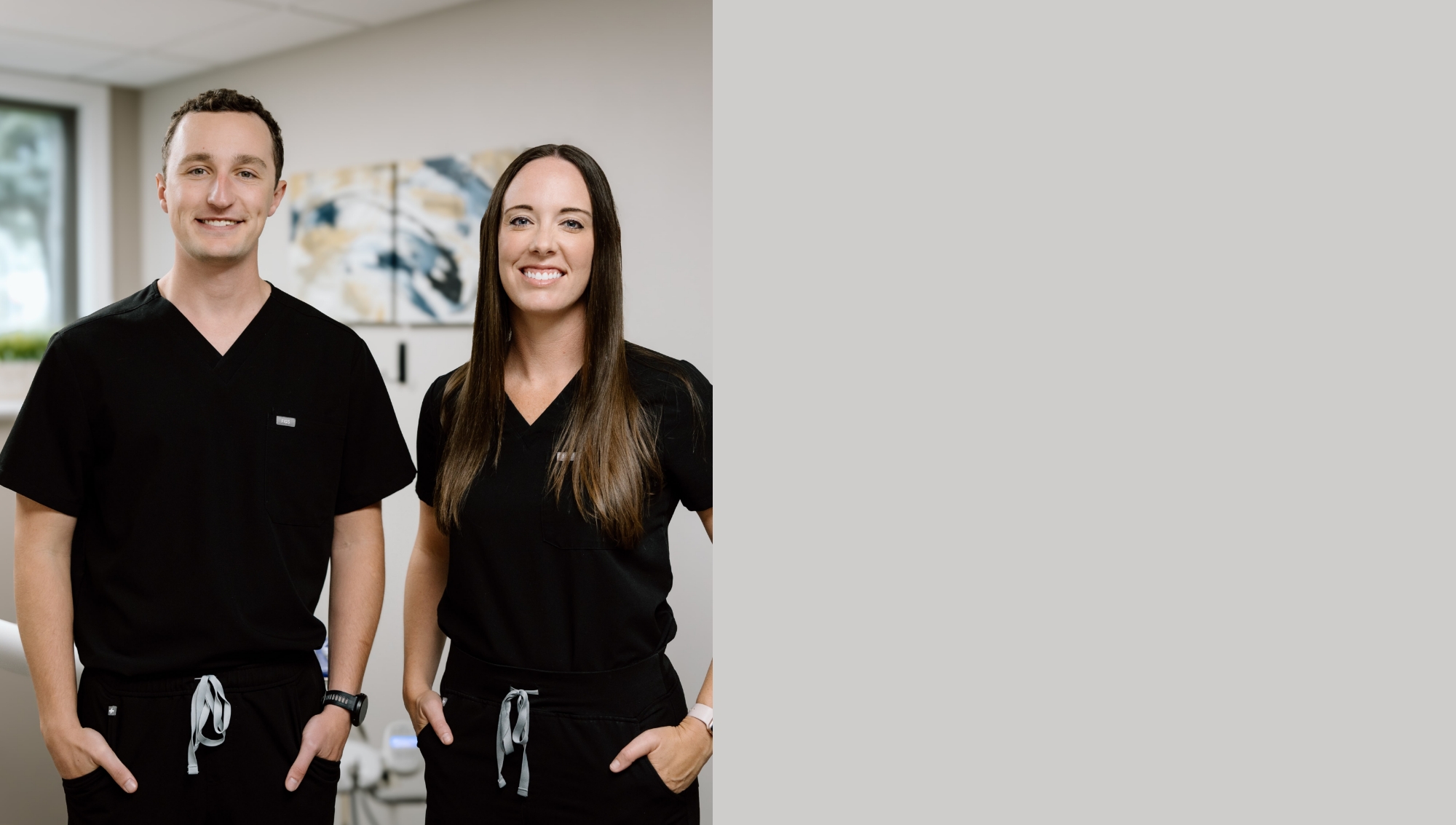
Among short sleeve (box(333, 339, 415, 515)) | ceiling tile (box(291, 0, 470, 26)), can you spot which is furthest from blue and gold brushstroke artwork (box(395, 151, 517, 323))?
short sleeve (box(333, 339, 415, 515))

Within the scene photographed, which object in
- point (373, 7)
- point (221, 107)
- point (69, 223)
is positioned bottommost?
point (221, 107)

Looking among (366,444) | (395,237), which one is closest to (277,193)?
(366,444)

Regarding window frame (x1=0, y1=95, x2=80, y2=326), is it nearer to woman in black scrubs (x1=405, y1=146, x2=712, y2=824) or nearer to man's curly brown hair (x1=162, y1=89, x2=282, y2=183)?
man's curly brown hair (x1=162, y1=89, x2=282, y2=183)

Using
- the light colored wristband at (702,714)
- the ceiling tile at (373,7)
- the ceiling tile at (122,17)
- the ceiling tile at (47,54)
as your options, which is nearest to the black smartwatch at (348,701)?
the light colored wristband at (702,714)

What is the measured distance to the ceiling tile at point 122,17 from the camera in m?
3.34

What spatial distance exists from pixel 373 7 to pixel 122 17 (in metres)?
0.91

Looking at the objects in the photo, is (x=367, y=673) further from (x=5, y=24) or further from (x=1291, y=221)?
(x=1291, y=221)

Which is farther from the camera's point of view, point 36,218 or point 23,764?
point 36,218

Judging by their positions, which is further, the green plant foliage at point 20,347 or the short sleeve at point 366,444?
the green plant foliage at point 20,347

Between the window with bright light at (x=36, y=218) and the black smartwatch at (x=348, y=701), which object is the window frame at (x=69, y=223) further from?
the black smartwatch at (x=348, y=701)

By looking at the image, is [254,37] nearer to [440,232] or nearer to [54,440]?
[440,232]

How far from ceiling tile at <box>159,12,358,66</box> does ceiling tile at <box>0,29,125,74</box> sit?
289 millimetres

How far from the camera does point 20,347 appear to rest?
158 inches

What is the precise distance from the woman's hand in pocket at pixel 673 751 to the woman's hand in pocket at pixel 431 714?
7.6 inches
